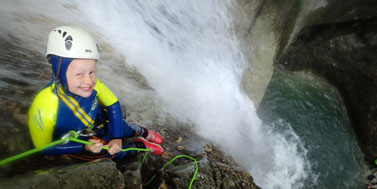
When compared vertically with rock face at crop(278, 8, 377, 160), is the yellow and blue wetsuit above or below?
above

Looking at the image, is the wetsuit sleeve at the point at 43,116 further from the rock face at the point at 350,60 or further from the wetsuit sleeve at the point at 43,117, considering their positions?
the rock face at the point at 350,60

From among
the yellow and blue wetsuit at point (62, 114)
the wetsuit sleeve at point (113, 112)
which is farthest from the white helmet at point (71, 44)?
the wetsuit sleeve at point (113, 112)

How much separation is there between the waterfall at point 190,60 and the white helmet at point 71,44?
1805mm

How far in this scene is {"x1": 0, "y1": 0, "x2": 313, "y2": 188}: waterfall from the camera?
3.63m

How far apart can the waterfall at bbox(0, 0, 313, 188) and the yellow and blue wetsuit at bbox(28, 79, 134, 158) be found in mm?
1464

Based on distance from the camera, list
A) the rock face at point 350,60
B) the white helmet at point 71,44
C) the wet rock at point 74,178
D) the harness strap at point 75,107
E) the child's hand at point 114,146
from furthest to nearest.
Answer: the rock face at point 350,60 < the child's hand at point 114,146 < the harness strap at point 75,107 < the white helmet at point 71,44 < the wet rock at point 74,178

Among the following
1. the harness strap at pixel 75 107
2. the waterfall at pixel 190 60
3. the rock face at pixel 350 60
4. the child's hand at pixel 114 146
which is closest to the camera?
the harness strap at pixel 75 107

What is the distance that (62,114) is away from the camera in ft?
5.54

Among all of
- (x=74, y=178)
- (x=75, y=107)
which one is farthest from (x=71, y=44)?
(x=74, y=178)

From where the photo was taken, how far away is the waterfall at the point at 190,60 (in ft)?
11.9

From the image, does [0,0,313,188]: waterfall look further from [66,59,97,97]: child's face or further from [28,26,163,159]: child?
[66,59,97,97]: child's face

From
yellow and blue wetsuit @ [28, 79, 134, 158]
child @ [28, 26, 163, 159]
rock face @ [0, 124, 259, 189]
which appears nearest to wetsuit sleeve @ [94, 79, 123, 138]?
yellow and blue wetsuit @ [28, 79, 134, 158]

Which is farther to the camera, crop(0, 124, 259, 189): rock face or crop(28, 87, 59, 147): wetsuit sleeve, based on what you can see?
crop(28, 87, 59, 147): wetsuit sleeve

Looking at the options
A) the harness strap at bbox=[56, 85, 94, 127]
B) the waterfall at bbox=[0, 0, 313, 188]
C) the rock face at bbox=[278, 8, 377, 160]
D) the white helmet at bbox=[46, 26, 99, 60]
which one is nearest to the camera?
the white helmet at bbox=[46, 26, 99, 60]
